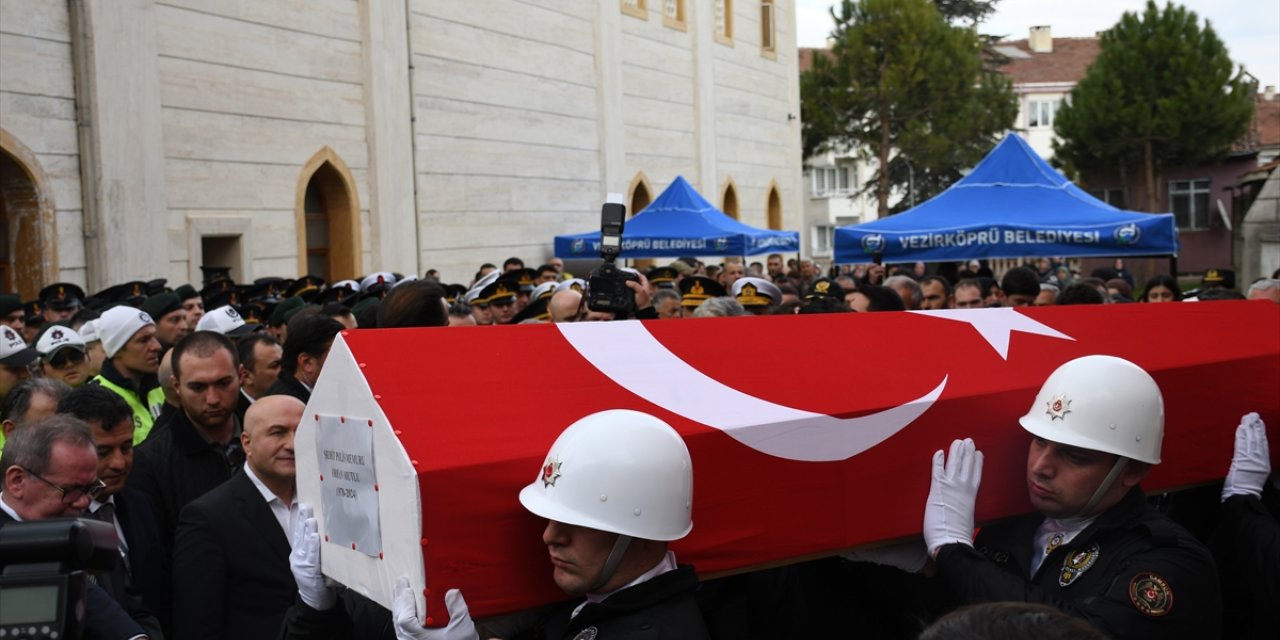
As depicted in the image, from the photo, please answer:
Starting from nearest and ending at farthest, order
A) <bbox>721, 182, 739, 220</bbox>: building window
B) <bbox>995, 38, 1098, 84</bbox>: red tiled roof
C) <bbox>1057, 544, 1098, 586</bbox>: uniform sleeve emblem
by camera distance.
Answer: <bbox>1057, 544, 1098, 586</bbox>: uniform sleeve emblem < <bbox>721, 182, 739, 220</bbox>: building window < <bbox>995, 38, 1098, 84</bbox>: red tiled roof

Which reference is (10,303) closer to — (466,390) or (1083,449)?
(466,390)

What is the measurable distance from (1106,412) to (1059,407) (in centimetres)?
12

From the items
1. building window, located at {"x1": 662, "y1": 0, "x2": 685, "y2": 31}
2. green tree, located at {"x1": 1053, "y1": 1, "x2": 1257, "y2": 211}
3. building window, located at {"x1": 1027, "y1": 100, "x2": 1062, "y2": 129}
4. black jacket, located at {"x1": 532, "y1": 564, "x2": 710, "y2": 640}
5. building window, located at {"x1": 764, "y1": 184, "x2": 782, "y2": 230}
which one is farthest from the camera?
building window, located at {"x1": 1027, "y1": 100, "x2": 1062, "y2": 129}

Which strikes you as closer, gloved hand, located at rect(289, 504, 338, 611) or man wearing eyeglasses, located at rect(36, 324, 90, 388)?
gloved hand, located at rect(289, 504, 338, 611)

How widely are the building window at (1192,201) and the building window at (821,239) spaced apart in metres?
21.3

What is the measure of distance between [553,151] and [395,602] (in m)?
22.0

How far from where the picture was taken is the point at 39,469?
135 inches

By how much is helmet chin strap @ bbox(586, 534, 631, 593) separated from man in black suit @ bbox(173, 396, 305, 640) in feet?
5.29

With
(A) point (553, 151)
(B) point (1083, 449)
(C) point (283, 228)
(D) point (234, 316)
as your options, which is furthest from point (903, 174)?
(B) point (1083, 449)

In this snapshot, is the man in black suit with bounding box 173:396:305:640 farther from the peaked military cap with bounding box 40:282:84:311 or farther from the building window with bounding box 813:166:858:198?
the building window with bounding box 813:166:858:198

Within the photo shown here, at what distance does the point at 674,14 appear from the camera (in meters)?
29.0

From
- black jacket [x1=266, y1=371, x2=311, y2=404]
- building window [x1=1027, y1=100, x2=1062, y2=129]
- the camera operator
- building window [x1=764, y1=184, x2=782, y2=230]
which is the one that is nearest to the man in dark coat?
the camera operator

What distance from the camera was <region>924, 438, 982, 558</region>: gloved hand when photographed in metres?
3.23

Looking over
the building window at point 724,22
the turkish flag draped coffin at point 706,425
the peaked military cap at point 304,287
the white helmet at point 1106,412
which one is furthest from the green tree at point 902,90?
the white helmet at point 1106,412
